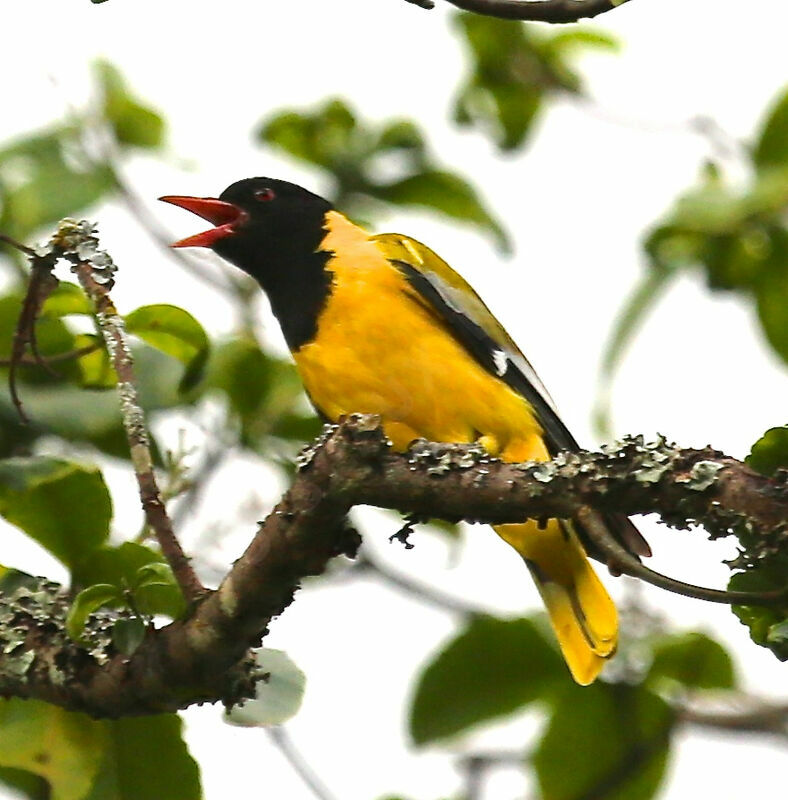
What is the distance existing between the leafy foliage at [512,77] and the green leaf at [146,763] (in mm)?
2018

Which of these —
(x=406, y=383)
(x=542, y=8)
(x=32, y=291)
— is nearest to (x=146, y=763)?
(x=32, y=291)

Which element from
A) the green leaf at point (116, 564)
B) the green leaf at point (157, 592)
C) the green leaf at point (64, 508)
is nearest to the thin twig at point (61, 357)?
the green leaf at point (64, 508)

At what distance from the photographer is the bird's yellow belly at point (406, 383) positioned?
3020 mm

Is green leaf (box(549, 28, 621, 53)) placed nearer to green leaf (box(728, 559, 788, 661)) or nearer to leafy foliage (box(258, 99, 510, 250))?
leafy foliage (box(258, 99, 510, 250))

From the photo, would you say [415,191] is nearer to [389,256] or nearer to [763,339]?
[389,256]

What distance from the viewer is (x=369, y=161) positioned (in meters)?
3.55

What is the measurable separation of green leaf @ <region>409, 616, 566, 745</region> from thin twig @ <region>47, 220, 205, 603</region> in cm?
87

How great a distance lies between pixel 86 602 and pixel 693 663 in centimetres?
127

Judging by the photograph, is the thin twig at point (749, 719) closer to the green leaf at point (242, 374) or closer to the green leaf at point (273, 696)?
the green leaf at point (273, 696)

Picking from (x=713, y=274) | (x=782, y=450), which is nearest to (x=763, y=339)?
(x=713, y=274)

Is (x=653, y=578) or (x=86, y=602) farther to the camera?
(x=86, y=602)

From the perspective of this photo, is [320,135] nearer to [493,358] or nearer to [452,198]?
[452,198]

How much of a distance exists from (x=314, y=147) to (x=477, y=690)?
4.96ft

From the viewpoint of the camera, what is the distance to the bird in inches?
119
